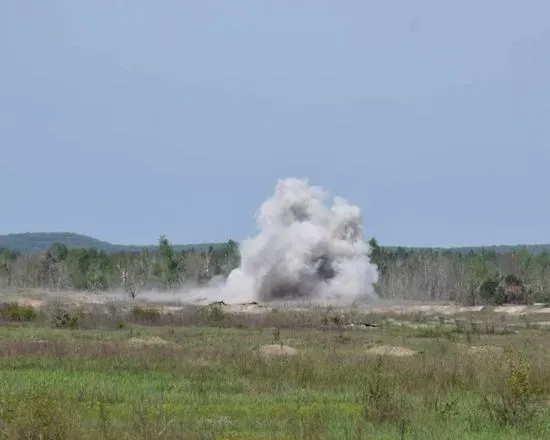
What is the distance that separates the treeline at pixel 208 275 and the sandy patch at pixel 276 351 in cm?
8088

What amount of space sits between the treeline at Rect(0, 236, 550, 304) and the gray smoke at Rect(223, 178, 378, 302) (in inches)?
670

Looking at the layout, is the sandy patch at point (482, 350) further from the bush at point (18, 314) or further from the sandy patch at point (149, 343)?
the bush at point (18, 314)

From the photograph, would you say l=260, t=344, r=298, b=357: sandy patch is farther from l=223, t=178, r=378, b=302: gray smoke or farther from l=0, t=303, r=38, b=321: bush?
l=223, t=178, r=378, b=302: gray smoke

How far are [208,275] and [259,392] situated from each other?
130562mm

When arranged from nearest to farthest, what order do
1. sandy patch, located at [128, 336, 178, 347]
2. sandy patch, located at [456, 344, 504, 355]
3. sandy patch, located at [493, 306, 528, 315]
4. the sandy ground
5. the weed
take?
the weed, sandy patch, located at [456, 344, 504, 355], sandy patch, located at [128, 336, 178, 347], the sandy ground, sandy patch, located at [493, 306, 528, 315]

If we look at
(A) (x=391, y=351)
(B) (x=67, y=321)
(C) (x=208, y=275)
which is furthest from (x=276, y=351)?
(C) (x=208, y=275)

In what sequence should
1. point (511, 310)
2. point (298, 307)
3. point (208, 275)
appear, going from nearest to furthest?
point (511, 310)
point (298, 307)
point (208, 275)

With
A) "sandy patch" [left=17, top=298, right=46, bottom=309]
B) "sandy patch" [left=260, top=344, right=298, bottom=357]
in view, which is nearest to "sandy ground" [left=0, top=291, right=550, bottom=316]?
"sandy patch" [left=17, top=298, right=46, bottom=309]

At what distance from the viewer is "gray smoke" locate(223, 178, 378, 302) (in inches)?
4252

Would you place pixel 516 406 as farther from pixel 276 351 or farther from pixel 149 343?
pixel 149 343

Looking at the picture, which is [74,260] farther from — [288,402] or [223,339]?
[288,402]

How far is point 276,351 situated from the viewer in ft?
112

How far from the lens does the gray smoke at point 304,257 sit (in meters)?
108

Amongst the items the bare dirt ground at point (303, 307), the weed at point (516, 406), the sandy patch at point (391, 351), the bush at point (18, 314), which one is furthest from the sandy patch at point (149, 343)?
the bare dirt ground at point (303, 307)
